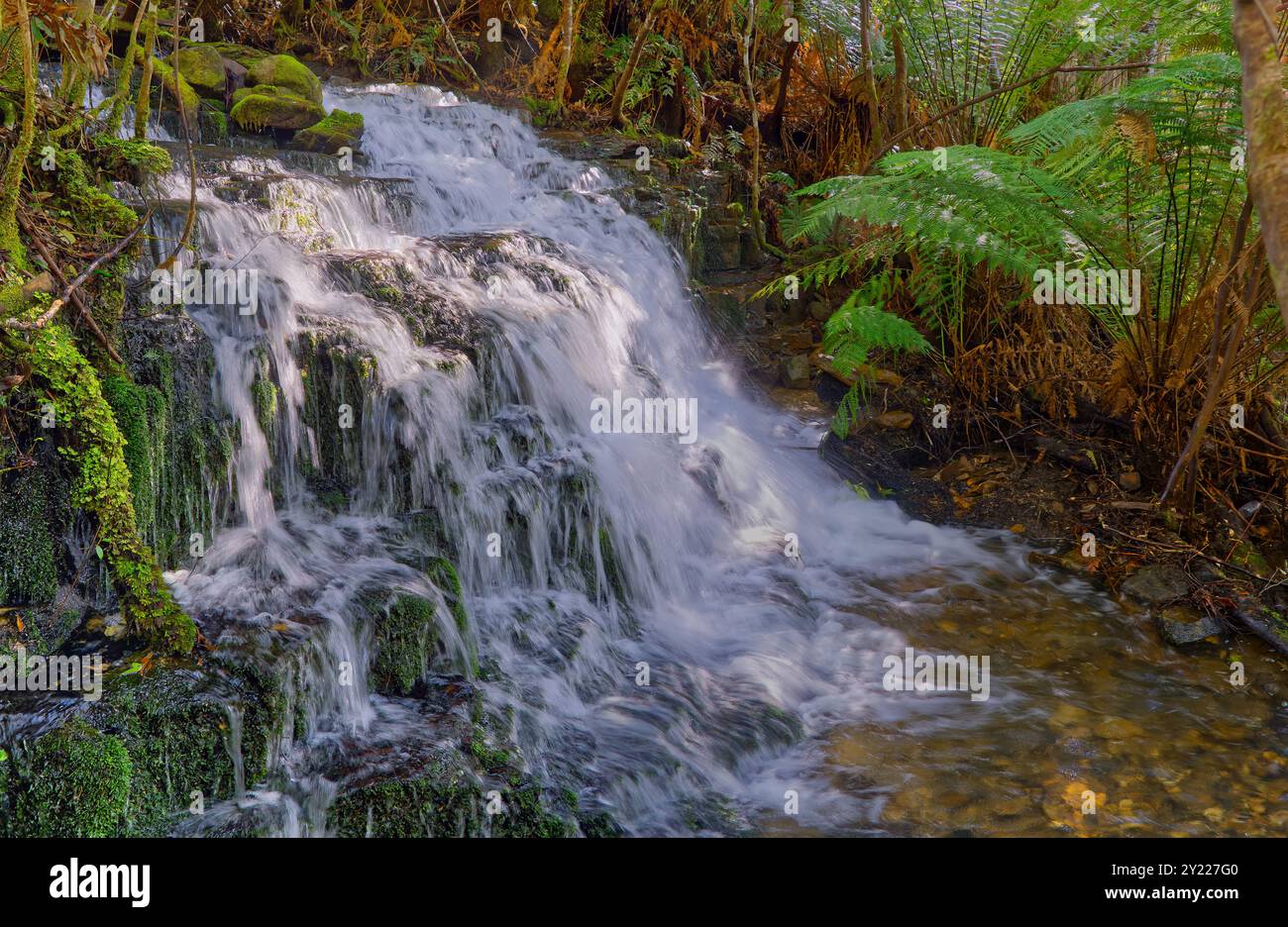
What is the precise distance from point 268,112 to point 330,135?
497 millimetres

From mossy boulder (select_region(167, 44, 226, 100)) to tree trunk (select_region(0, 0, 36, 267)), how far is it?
4.59 meters

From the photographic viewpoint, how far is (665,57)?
945 cm

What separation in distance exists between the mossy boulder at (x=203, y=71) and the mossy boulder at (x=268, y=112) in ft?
1.19

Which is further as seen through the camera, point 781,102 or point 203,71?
point 781,102

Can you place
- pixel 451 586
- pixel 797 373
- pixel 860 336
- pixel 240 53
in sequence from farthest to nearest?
pixel 240 53
pixel 797 373
pixel 860 336
pixel 451 586

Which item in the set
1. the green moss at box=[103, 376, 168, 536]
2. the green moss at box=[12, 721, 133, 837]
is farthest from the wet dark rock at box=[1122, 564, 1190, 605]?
the green moss at box=[103, 376, 168, 536]

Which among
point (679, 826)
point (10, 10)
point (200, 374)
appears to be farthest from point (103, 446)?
point (679, 826)

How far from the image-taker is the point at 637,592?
15.6ft

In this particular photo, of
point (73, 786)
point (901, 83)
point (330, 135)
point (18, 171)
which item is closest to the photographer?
point (73, 786)

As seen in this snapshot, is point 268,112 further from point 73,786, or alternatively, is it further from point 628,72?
point 73,786

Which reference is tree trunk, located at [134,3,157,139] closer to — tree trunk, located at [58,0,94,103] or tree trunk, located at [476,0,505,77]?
tree trunk, located at [58,0,94,103]

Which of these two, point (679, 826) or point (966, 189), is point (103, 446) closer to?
point (679, 826)

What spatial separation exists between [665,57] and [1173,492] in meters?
6.81

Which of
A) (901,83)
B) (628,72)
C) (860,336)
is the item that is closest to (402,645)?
(860,336)
